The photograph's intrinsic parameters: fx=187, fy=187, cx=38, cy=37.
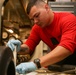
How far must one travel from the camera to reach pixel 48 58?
3.75 ft

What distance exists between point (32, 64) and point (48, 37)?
0.44 meters

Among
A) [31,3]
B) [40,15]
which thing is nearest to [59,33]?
[40,15]

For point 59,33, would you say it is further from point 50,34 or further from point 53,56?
point 53,56

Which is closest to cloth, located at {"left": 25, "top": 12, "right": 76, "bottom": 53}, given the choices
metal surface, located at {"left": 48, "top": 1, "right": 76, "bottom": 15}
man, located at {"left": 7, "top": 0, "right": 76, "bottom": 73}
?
man, located at {"left": 7, "top": 0, "right": 76, "bottom": 73}

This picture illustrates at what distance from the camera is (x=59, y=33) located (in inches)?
54.5

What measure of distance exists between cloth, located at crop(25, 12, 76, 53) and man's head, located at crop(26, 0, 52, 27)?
0.06 m

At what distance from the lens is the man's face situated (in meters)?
1.33

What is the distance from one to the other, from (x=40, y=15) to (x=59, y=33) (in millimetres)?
194

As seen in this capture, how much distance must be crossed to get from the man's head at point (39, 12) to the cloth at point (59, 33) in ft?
0.21

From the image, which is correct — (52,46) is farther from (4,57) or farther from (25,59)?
(4,57)

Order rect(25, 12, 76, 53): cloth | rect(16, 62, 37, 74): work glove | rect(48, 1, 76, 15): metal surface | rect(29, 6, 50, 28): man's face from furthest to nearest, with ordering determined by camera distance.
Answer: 1. rect(48, 1, 76, 15): metal surface
2. rect(29, 6, 50, 28): man's face
3. rect(25, 12, 76, 53): cloth
4. rect(16, 62, 37, 74): work glove

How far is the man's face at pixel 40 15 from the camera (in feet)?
4.37

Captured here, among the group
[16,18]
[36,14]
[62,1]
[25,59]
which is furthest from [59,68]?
[16,18]

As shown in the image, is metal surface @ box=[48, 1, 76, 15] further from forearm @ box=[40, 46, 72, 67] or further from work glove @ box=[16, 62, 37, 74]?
work glove @ box=[16, 62, 37, 74]
